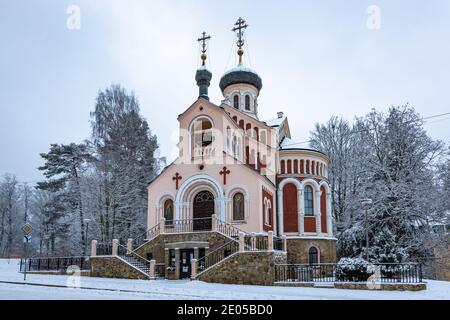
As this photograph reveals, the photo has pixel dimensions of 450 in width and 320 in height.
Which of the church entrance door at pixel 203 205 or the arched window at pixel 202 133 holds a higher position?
the arched window at pixel 202 133

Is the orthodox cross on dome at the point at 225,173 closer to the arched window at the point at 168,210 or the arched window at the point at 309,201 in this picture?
the arched window at the point at 168,210

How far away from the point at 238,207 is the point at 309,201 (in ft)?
20.1

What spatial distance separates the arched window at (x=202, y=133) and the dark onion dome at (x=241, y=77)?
25.4 feet

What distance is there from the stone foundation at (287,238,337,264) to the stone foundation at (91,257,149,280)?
31.8 feet

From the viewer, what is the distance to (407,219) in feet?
85.3

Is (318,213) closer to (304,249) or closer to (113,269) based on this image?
(304,249)

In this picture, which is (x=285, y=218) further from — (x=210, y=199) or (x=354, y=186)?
(x=354, y=186)

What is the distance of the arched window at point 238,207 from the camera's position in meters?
24.2

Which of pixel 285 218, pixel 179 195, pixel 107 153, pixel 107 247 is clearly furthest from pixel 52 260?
pixel 285 218

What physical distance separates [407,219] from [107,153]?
2219cm

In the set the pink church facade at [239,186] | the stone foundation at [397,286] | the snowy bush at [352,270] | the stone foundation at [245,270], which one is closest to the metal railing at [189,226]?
the pink church facade at [239,186]

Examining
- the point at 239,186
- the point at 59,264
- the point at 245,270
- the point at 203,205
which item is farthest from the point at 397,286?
the point at 59,264

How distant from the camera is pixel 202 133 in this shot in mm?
26328

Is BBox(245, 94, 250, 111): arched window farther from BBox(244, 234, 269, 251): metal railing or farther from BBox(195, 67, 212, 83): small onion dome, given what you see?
BBox(244, 234, 269, 251): metal railing
